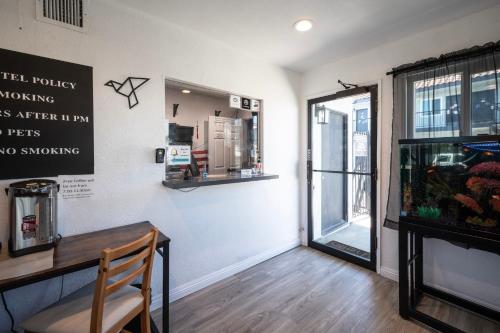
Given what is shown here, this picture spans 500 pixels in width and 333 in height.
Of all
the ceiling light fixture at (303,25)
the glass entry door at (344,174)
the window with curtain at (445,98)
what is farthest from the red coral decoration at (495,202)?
the ceiling light fixture at (303,25)

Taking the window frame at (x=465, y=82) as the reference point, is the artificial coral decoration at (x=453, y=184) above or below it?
below

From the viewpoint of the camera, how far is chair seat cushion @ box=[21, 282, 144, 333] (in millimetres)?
1146

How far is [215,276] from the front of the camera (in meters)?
2.50

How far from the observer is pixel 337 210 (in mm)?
3607

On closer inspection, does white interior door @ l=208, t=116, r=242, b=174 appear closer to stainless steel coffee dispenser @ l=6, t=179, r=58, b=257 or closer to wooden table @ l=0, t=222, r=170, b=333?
wooden table @ l=0, t=222, r=170, b=333

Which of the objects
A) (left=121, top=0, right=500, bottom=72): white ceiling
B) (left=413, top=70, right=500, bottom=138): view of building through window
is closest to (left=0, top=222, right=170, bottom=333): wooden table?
(left=121, top=0, right=500, bottom=72): white ceiling

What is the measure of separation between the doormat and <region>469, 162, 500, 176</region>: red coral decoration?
160cm

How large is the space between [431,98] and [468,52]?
0.41 metres

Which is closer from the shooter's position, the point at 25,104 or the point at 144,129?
the point at 25,104

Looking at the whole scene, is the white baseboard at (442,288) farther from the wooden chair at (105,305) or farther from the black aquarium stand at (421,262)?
the wooden chair at (105,305)

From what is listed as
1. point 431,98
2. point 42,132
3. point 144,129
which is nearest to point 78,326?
point 42,132

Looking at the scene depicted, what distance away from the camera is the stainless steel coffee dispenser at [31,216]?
4.53 feet

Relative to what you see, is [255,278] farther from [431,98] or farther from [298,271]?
[431,98]

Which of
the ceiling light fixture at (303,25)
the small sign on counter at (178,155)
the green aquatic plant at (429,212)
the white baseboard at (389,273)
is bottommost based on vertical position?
the white baseboard at (389,273)
